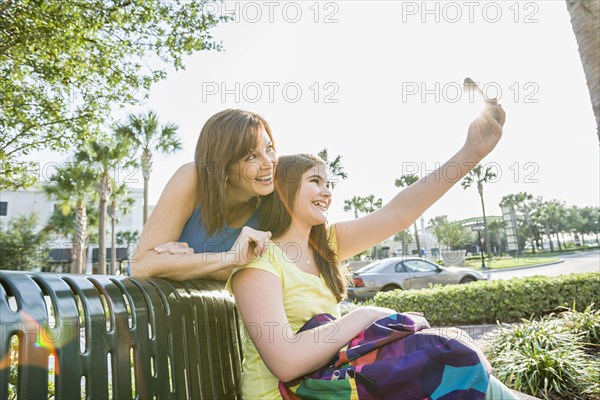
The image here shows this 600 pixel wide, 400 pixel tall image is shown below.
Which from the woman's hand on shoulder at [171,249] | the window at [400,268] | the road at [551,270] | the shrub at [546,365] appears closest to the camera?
the woman's hand on shoulder at [171,249]

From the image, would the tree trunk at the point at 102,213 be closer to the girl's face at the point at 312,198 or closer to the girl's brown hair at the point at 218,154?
the girl's brown hair at the point at 218,154

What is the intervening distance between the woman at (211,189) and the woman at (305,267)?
162mm

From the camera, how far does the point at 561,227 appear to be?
80.1 m

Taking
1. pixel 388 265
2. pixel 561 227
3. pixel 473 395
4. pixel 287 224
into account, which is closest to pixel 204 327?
pixel 287 224

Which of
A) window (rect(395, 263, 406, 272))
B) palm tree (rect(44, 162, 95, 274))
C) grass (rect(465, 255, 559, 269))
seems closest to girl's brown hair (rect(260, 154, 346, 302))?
window (rect(395, 263, 406, 272))

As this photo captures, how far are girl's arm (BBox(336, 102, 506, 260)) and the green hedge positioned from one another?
5.67 meters

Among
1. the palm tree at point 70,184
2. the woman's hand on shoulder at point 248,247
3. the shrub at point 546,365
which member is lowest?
the shrub at point 546,365

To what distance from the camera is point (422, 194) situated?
7.12 feet

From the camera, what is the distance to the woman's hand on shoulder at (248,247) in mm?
1609

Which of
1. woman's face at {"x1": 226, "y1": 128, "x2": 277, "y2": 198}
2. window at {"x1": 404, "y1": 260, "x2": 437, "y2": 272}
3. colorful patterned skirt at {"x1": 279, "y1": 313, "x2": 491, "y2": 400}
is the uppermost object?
woman's face at {"x1": 226, "y1": 128, "x2": 277, "y2": 198}

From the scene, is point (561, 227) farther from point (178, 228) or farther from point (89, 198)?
point (178, 228)

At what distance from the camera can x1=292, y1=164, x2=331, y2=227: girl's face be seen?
201 centimetres

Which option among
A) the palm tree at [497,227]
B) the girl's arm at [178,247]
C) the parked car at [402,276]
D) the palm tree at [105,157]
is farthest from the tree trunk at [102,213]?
the palm tree at [497,227]

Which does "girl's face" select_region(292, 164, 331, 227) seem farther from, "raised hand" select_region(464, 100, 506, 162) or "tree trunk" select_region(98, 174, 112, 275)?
"tree trunk" select_region(98, 174, 112, 275)
